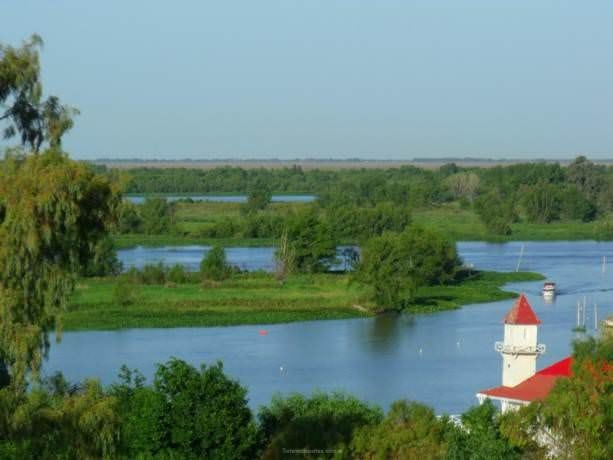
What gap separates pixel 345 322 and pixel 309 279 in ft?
27.7

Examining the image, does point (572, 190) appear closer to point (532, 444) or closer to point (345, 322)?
point (345, 322)

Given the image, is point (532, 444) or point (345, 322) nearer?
point (532, 444)

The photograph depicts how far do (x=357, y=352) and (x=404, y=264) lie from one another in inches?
493

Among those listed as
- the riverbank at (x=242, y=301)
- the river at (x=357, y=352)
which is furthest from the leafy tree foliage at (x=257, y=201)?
the river at (x=357, y=352)

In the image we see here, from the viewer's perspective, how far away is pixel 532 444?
14125mm

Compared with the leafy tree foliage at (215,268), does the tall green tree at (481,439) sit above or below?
above

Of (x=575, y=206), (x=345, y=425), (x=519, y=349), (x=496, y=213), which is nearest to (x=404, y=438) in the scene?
(x=345, y=425)

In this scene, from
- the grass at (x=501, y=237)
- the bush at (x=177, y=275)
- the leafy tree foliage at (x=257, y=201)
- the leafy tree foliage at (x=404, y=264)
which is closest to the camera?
the leafy tree foliage at (x=404, y=264)

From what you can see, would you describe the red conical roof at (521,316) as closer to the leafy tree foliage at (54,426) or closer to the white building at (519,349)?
the white building at (519,349)

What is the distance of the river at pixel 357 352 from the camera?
26.2 meters

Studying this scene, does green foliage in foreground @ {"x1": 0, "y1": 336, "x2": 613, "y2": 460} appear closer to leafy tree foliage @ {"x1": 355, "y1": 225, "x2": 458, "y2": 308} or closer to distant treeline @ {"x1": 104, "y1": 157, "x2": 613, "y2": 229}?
leafy tree foliage @ {"x1": 355, "y1": 225, "x2": 458, "y2": 308}

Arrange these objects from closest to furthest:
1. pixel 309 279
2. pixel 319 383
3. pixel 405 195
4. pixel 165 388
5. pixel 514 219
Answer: pixel 165 388 → pixel 319 383 → pixel 309 279 → pixel 514 219 → pixel 405 195

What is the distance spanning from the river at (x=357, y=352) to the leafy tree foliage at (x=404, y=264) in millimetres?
1588

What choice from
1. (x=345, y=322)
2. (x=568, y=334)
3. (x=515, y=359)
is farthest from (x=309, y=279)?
(x=515, y=359)
